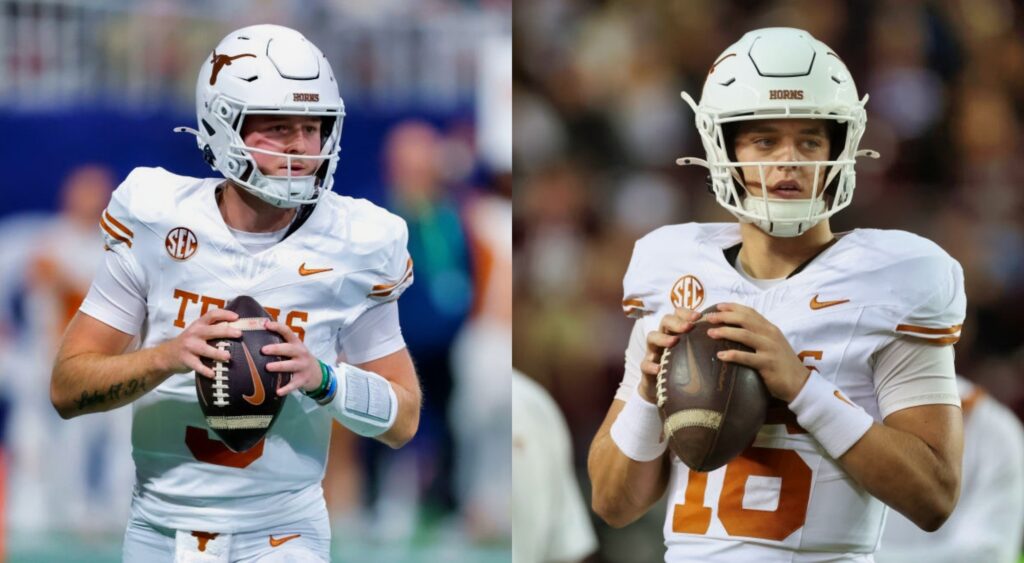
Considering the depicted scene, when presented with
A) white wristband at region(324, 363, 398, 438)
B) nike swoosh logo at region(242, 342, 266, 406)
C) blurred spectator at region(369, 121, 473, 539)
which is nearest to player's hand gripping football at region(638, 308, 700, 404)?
white wristband at region(324, 363, 398, 438)

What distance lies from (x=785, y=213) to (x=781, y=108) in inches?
6.5

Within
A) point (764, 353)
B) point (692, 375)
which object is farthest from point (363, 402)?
point (764, 353)

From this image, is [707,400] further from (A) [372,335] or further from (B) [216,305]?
(B) [216,305]

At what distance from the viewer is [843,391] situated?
194 cm

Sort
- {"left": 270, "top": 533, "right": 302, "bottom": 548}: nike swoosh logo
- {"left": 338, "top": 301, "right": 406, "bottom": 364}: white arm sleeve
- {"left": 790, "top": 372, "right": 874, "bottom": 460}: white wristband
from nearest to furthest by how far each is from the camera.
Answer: {"left": 790, "top": 372, "right": 874, "bottom": 460}: white wristband
{"left": 270, "top": 533, "right": 302, "bottom": 548}: nike swoosh logo
{"left": 338, "top": 301, "right": 406, "bottom": 364}: white arm sleeve

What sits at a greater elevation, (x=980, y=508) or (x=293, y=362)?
(x=293, y=362)

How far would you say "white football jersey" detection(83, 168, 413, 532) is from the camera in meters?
2.21

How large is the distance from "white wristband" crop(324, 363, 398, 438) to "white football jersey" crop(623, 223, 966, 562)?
52cm

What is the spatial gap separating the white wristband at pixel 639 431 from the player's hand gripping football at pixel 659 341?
22mm

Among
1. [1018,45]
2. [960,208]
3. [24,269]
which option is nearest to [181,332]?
[24,269]

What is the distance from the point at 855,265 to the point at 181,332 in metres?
1.10

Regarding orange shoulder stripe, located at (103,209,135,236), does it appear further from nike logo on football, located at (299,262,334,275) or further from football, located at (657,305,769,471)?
football, located at (657,305,769,471)

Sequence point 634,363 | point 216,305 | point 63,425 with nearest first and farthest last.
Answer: point 634,363, point 216,305, point 63,425

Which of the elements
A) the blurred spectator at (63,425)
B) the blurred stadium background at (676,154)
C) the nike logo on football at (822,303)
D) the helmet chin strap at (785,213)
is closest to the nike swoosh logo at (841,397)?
the nike logo on football at (822,303)
